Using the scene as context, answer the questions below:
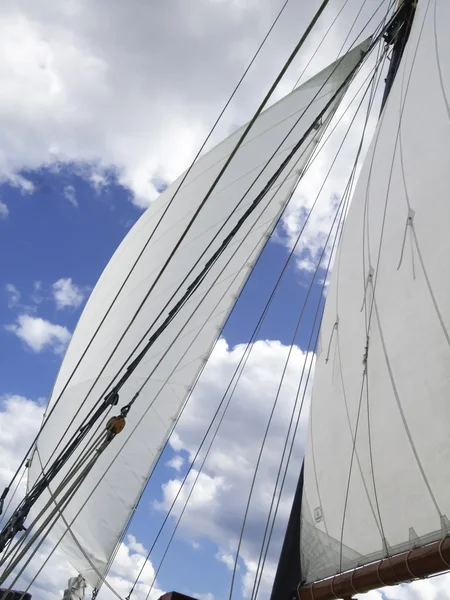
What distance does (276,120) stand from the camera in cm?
1064

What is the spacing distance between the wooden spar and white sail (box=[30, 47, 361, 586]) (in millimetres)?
2915

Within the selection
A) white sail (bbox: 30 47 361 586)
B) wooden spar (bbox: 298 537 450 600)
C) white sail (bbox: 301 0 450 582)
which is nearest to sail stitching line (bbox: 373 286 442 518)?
white sail (bbox: 301 0 450 582)

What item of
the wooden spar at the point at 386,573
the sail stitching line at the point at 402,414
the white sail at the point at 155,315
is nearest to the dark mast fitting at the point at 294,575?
the wooden spar at the point at 386,573

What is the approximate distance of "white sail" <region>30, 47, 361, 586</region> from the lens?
8.31m

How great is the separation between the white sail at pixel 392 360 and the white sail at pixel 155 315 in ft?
5.65

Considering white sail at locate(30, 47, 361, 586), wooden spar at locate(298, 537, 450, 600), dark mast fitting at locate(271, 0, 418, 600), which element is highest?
white sail at locate(30, 47, 361, 586)

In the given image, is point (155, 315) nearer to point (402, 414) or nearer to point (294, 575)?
point (294, 575)

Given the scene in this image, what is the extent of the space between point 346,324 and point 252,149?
4064mm

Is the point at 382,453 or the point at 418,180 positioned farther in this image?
the point at 418,180

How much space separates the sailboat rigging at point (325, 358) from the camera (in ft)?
18.9

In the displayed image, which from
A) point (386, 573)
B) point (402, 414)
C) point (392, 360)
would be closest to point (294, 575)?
point (386, 573)

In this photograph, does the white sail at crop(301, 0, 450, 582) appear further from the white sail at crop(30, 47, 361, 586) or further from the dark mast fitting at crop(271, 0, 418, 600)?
the white sail at crop(30, 47, 361, 586)

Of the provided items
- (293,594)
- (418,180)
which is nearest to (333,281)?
(418,180)

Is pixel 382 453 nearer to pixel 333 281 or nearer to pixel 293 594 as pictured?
pixel 293 594
